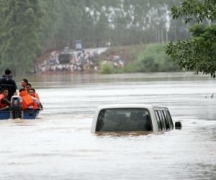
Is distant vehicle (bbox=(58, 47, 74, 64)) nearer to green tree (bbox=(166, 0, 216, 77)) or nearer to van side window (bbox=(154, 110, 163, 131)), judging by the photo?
green tree (bbox=(166, 0, 216, 77))

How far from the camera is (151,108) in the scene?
23750 mm

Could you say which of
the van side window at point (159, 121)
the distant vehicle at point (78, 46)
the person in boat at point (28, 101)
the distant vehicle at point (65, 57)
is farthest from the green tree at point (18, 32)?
the van side window at point (159, 121)

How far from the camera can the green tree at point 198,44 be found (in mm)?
31016

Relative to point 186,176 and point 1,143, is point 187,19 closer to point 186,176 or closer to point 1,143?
point 1,143

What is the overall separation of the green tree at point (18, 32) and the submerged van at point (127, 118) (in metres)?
140

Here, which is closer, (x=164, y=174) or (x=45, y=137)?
(x=164, y=174)

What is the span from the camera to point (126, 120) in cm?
2408

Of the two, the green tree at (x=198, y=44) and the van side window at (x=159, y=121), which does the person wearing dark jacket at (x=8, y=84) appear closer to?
the green tree at (x=198, y=44)

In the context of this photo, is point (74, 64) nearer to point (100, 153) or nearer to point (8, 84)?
point (8, 84)

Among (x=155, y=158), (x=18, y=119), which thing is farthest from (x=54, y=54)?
(x=155, y=158)

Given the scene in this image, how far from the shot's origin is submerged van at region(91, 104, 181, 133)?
23.7 metres

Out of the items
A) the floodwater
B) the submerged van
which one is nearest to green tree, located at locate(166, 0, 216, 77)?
the floodwater

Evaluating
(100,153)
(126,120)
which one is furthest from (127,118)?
(100,153)

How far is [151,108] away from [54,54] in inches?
6809
